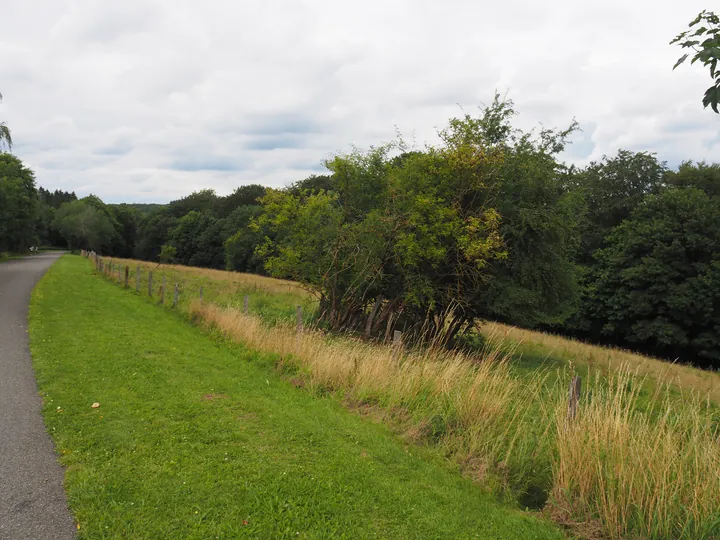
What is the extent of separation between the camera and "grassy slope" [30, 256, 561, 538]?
3574 mm

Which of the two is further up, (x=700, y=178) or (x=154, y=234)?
(x=700, y=178)

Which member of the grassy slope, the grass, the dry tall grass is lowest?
the grass

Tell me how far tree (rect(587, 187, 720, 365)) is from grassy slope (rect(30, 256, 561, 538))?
102ft

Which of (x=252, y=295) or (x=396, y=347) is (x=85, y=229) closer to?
Answer: (x=252, y=295)

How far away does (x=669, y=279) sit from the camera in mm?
30172

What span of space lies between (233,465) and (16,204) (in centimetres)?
5166

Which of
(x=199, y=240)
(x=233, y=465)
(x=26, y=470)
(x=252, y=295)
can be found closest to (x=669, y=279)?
(x=252, y=295)

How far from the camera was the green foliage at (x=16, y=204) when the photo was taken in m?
38.5

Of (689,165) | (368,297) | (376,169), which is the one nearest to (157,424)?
(368,297)

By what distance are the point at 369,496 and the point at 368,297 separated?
9.92 m

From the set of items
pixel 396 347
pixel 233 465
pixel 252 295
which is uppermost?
pixel 396 347

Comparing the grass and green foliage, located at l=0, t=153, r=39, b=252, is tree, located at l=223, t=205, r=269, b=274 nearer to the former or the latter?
green foliage, located at l=0, t=153, r=39, b=252

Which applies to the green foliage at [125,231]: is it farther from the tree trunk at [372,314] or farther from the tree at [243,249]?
the tree trunk at [372,314]

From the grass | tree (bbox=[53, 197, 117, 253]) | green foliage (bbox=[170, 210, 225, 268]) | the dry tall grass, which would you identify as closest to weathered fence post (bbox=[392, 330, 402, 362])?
the dry tall grass
